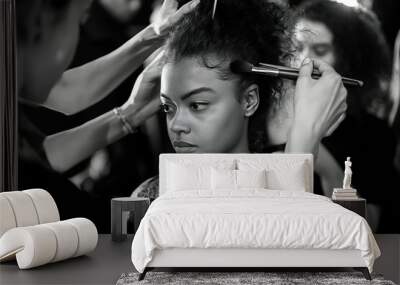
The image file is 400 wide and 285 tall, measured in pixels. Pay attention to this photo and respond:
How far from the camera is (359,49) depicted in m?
7.08

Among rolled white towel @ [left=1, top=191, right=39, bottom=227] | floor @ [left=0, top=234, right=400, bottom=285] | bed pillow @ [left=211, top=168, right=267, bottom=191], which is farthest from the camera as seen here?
bed pillow @ [left=211, top=168, right=267, bottom=191]

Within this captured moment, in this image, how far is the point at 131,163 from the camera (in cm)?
717

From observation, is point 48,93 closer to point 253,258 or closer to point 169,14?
point 169,14

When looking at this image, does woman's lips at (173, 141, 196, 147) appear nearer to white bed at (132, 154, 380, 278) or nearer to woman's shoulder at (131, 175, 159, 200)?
woman's shoulder at (131, 175, 159, 200)

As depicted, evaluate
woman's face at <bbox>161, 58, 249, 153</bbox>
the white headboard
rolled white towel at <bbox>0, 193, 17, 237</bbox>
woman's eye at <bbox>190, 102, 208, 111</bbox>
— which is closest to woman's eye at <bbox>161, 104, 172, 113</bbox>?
woman's face at <bbox>161, 58, 249, 153</bbox>

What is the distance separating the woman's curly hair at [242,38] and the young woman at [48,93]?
0.32 metres

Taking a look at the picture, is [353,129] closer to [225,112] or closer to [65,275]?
[225,112]

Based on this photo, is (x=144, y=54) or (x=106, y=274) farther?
(x=144, y=54)

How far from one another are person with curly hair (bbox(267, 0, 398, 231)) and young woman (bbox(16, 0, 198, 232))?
1561mm

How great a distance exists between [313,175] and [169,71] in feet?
6.38

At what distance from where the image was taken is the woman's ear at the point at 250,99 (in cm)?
702

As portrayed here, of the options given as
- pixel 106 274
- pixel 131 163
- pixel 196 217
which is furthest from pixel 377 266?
pixel 131 163

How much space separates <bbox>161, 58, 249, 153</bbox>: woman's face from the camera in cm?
697

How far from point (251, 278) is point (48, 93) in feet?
11.6
